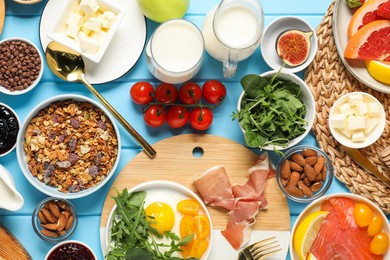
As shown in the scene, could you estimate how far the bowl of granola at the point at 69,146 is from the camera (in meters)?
1.80

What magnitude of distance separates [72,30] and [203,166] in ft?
1.96

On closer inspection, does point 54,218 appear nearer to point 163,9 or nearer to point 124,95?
point 124,95

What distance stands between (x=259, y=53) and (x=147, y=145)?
0.48 metres

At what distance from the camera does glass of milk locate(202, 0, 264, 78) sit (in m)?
1.69

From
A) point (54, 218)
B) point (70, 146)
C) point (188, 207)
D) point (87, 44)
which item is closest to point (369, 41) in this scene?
point (188, 207)

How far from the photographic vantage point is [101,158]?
71.2 inches

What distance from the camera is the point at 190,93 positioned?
1.80 meters

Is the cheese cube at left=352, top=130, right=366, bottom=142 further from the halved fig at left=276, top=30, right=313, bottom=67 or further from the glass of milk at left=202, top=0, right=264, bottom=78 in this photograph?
the glass of milk at left=202, top=0, right=264, bottom=78

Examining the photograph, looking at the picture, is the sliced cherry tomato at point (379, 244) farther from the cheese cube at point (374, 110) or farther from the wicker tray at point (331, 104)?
the cheese cube at point (374, 110)

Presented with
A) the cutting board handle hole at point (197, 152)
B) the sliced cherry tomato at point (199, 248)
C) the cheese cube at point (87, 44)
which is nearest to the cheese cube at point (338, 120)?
the cutting board handle hole at point (197, 152)

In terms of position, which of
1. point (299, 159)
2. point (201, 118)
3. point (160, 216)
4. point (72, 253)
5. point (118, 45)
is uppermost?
point (118, 45)

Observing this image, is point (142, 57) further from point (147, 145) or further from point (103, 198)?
point (103, 198)

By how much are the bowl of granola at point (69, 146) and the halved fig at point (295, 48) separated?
584 millimetres

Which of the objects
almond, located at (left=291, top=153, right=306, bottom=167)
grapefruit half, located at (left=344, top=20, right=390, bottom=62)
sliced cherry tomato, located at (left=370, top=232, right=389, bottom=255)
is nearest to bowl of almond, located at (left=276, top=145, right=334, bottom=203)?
almond, located at (left=291, top=153, right=306, bottom=167)
